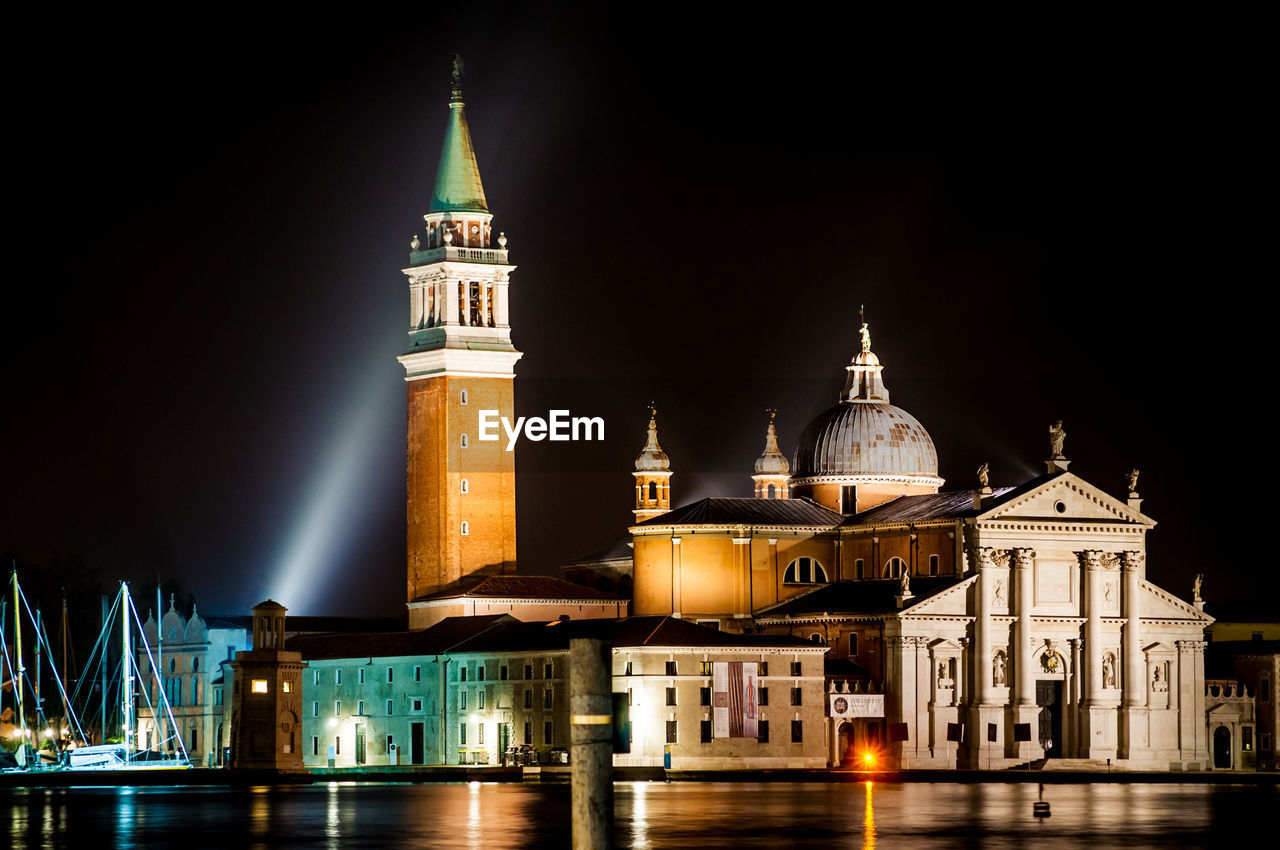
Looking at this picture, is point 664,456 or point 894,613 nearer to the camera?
point 894,613

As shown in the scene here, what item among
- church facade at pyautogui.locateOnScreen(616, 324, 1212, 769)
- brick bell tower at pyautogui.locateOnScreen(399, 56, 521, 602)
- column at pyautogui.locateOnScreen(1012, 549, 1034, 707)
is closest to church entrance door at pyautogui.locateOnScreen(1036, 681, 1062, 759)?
church facade at pyautogui.locateOnScreen(616, 324, 1212, 769)

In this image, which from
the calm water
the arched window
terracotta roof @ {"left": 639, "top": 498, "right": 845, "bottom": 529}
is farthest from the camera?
the arched window

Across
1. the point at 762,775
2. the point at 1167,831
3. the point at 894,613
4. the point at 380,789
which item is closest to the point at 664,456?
the point at 894,613

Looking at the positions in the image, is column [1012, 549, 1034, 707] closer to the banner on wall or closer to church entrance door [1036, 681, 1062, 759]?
church entrance door [1036, 681, 1062, 759]

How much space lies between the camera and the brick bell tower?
112125 millimetres

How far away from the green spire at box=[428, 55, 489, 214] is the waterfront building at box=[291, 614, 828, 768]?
743 inches

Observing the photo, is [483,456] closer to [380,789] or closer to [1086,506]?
[1086,506]

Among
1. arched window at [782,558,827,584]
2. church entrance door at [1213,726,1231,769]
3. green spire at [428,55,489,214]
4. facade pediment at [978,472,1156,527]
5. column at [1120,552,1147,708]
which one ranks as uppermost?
green spire at [428,55,489,214]

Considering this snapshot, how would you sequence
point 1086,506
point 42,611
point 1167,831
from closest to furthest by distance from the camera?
point 1167,831 < point 1086,506 < point 42,611

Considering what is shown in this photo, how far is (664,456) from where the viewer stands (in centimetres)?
11694

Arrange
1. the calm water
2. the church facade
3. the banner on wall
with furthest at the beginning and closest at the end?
the church facade
the banner on wall
the calm water

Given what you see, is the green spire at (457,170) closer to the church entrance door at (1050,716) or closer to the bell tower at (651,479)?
the bell tower at (651,479)

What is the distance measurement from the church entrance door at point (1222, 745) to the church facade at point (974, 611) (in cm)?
399

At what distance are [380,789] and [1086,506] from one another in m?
31.8
